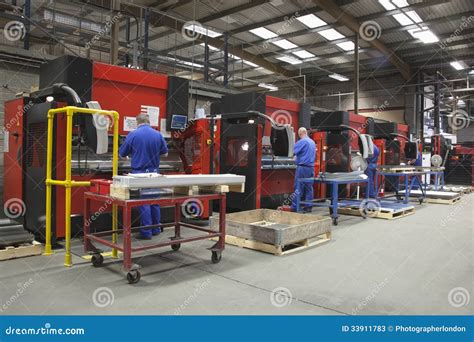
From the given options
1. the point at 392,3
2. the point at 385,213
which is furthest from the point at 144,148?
the point at 392,3

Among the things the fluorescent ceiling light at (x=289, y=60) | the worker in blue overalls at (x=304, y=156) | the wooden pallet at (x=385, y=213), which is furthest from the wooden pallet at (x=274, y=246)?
the fluorescent ceiling light at (x=289, y=60)

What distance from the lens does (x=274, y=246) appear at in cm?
431

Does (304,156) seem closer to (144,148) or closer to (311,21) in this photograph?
(144,148)

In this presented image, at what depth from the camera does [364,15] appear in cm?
1078

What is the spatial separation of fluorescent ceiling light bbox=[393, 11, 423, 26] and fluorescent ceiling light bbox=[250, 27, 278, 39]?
357 cm

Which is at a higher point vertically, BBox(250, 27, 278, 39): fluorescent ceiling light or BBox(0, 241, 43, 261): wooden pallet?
BBox(250, 27, 278, 39): fluorescent ceiling light

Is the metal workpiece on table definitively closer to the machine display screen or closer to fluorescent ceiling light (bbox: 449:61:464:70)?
the machine display screen

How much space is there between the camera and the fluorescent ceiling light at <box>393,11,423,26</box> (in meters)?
10.3

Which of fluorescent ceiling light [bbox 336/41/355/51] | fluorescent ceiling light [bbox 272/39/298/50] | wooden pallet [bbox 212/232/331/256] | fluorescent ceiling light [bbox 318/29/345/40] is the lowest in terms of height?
wooden pallet [bbox 212/232/331/256]

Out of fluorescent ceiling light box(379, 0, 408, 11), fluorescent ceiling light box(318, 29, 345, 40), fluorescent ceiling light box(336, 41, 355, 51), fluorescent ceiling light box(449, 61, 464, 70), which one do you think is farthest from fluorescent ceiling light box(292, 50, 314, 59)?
fluorescent ceiling light box(449, 61, 464, 70)

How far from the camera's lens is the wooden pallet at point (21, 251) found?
12.5 feet

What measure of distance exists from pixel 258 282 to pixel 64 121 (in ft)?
9.46

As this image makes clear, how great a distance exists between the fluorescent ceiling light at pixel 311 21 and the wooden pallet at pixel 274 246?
7606 millimetres

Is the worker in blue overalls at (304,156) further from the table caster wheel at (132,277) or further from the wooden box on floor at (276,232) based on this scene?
the table caster wheel at (132,277)
